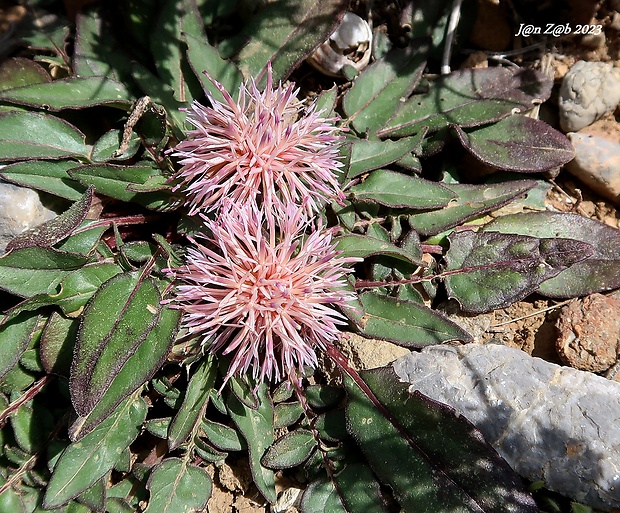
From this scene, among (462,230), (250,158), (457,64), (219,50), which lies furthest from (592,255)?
(219,50)

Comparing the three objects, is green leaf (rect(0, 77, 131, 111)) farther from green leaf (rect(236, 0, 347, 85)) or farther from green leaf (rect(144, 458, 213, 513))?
green leaf (rect(144, 458, 213, 513))

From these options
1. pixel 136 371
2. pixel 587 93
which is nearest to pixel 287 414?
pixel 136 371

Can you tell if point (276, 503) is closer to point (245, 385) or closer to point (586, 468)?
point (245, 385)

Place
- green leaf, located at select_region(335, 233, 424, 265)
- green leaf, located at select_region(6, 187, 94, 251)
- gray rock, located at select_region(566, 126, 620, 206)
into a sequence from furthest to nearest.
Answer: gray rock, located at select_region(566, 126, 620, 206) → green leaf, located at select_region(335, 233, 424, 265) → green leaf, located at select_region(6, 187, 94, 251)

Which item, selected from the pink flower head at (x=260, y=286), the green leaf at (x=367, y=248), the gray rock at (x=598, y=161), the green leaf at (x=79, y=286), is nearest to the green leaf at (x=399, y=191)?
the green leaf at (x=367, y=248)

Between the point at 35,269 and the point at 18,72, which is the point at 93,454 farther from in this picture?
the point at 18,72

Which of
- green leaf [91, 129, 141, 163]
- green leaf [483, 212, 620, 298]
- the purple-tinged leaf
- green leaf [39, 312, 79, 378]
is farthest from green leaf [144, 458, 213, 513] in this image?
green leaf [483, 212, 620, 298]
